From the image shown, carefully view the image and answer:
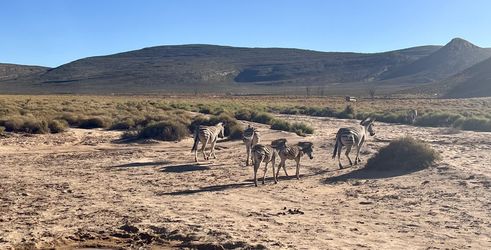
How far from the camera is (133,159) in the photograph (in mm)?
20641

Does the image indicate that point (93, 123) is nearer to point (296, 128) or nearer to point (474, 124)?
point (296, 128)

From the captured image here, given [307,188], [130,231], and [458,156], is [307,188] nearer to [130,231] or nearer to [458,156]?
[130,231]

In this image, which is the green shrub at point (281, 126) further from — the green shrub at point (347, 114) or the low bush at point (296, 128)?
the green shrub at point (347, 114)

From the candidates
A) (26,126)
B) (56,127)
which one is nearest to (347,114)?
(56,127)

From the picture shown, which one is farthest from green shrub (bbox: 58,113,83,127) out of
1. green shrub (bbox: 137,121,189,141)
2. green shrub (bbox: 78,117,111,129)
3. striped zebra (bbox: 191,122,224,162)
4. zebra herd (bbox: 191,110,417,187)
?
striped zebra (bbox: 191,122,224,162)

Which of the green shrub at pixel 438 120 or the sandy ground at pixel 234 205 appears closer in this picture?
the sandy ground at pixel 234 205

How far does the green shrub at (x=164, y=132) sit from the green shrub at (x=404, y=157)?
11.4 m

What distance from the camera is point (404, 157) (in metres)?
16.9

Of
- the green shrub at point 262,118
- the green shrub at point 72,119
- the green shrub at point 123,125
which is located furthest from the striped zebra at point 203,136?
the green shrub at point 262,118

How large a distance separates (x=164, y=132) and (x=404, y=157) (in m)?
12.5

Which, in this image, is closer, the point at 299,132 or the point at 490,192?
the point at 490,192

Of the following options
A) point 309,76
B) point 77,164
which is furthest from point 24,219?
point 309,76

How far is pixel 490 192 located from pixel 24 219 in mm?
9993

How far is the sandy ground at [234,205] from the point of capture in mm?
10172
